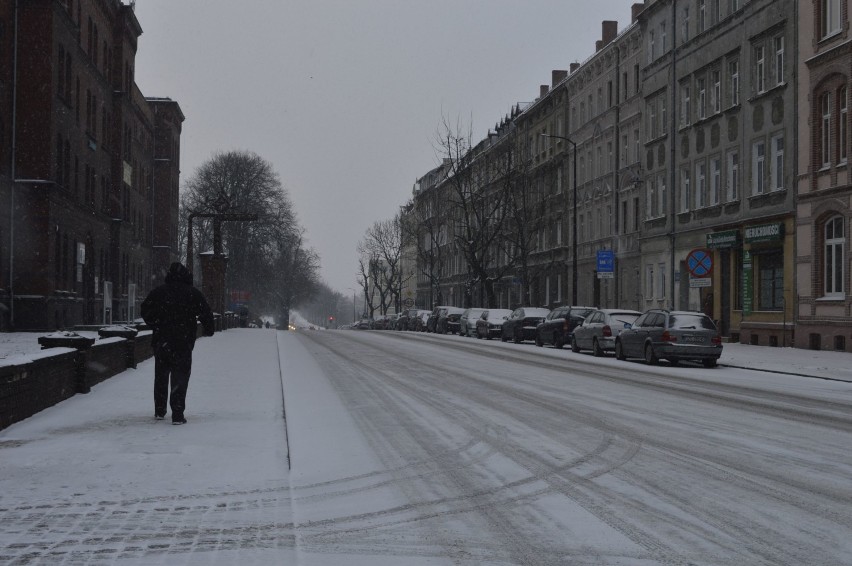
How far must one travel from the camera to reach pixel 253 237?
3118 inches

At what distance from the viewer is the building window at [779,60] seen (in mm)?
34562

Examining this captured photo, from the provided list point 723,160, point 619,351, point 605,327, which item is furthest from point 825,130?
point 619,351

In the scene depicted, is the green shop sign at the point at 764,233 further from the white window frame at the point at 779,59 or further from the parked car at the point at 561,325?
the parked car at the point at 561,325

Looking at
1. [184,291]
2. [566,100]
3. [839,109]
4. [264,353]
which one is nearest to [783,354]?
[839,109]

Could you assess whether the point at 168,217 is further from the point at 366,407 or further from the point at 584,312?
the point at 366,407

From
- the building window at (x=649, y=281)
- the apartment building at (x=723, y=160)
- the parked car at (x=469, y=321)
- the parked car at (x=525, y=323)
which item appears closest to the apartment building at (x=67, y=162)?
the parked car at (x=525, y=323)

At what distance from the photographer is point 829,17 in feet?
103

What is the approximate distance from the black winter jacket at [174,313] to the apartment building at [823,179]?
→ 23400 millimetres

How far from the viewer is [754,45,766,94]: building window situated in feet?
118

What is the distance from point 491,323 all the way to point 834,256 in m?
19.6

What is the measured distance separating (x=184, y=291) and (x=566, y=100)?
5590 centimetres

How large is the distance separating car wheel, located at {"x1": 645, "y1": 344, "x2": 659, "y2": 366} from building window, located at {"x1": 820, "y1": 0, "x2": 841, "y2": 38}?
39.2 feet

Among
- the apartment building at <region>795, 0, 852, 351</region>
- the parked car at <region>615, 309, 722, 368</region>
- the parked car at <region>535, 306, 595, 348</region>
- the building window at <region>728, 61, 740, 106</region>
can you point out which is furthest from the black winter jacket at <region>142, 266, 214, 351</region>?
the building window at <region>728, 61, 740, 106</region>

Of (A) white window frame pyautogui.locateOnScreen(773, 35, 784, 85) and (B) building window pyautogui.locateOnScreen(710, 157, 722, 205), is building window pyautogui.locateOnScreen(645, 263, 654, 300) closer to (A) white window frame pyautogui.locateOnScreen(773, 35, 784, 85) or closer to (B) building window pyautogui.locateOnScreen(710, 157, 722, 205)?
(B) building window pyautogui.locateOnScreen(710, 157, 722, 205)
